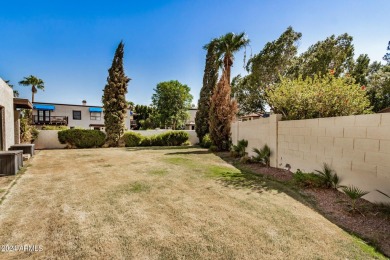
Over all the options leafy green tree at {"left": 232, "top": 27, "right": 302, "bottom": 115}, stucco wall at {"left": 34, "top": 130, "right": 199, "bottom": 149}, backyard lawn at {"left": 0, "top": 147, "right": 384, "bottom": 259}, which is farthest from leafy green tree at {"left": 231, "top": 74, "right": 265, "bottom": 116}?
backyard lawn at {"left": 0, "top": 147, "right": 384, "bottom": 259}

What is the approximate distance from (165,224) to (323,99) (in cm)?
700

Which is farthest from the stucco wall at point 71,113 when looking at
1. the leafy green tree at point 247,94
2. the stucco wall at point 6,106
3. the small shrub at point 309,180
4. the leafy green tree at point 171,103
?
the small shrub at point 309,180

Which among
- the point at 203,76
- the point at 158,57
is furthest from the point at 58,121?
the point at 203,76

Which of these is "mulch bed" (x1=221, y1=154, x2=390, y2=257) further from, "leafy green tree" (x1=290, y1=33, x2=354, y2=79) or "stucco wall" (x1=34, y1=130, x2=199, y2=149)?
"stucco wall" (x1=34, y1=130, x2=199, y2=149)

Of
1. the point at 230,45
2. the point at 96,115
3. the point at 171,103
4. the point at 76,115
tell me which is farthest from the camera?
the point at 171,103

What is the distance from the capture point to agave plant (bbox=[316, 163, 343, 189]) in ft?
17.8

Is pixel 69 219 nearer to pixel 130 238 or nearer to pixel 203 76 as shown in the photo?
pixel 130 238

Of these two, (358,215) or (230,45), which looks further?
(230,45)

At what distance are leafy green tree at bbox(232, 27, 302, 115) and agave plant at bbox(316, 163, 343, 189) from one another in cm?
1672

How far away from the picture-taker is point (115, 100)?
19438mm

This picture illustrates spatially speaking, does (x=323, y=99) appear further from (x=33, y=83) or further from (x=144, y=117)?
(x=33, y=83)

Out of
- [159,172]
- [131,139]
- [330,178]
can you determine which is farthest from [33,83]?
[330,178]

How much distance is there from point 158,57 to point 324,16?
1599 cm

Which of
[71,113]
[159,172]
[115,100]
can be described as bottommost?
[159,172]
